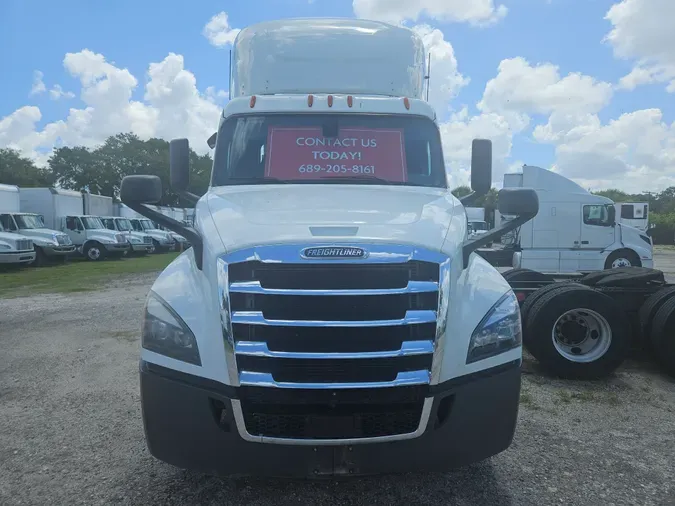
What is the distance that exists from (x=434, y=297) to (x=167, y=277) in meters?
1.69

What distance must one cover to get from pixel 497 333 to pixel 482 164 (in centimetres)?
237

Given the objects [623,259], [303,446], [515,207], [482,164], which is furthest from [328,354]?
[623,259]

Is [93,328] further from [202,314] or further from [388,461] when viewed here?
[388,461]

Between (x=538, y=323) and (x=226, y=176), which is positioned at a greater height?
(x=226, y=176)

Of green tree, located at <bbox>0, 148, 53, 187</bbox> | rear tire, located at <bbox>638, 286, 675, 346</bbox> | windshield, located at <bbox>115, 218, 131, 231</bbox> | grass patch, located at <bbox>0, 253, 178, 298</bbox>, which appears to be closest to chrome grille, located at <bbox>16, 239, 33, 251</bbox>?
grass patch, located at <bbox>0, 253, 178, 298</bbox>

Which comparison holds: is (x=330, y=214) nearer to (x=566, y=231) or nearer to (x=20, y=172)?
(x=566, y=231)

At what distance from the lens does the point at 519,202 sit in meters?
3.74

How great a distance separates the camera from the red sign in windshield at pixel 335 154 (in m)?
4.59

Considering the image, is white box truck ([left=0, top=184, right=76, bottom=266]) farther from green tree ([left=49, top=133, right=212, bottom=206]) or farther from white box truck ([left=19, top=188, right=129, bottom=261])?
green tree ([left=49, top=133, right=212, bottom=206])

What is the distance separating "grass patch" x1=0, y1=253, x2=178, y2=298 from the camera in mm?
14311

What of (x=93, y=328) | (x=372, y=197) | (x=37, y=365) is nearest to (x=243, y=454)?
(x=372, y=197)

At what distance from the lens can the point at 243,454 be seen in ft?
9.68

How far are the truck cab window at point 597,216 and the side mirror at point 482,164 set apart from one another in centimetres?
1244

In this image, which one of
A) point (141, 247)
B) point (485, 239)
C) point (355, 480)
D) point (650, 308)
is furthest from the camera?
point (141, 247)
